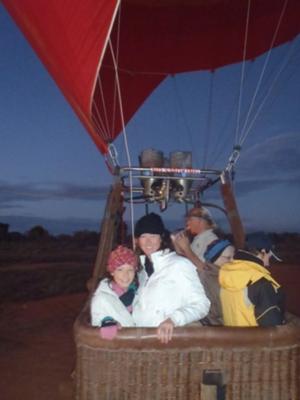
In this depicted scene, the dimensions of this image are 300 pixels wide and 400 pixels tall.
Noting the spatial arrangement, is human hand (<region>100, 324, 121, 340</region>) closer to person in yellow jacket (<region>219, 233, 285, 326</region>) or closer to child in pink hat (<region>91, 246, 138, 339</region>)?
child in pink hat (<region>91, 246, 138, 339</region>)

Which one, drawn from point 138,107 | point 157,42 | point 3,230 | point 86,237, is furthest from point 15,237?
point 157,42

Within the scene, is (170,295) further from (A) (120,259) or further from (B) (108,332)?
(B) (108,332)

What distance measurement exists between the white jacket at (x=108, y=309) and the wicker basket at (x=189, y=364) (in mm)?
198

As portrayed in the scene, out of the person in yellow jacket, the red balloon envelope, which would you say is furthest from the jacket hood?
the red balloon envelope

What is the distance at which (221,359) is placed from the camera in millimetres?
1928

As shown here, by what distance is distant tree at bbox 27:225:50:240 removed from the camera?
27.1 metres

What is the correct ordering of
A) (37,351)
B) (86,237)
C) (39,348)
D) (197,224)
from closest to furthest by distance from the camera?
(197,224) < (37,351) < (39,348) < (86,237)

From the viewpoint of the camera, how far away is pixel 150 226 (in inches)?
99.1

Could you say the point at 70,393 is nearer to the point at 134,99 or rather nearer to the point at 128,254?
the point at 128,254

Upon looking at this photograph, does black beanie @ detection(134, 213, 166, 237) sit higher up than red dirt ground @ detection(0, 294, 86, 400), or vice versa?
black beanie @ detection(134, 213, 166, 237)

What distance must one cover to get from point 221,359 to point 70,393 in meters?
2.25

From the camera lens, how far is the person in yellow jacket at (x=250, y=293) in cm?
207

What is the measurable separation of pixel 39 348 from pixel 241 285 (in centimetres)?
354

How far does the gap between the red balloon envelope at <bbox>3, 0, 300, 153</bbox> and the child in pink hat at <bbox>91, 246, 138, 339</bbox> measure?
1.90m
